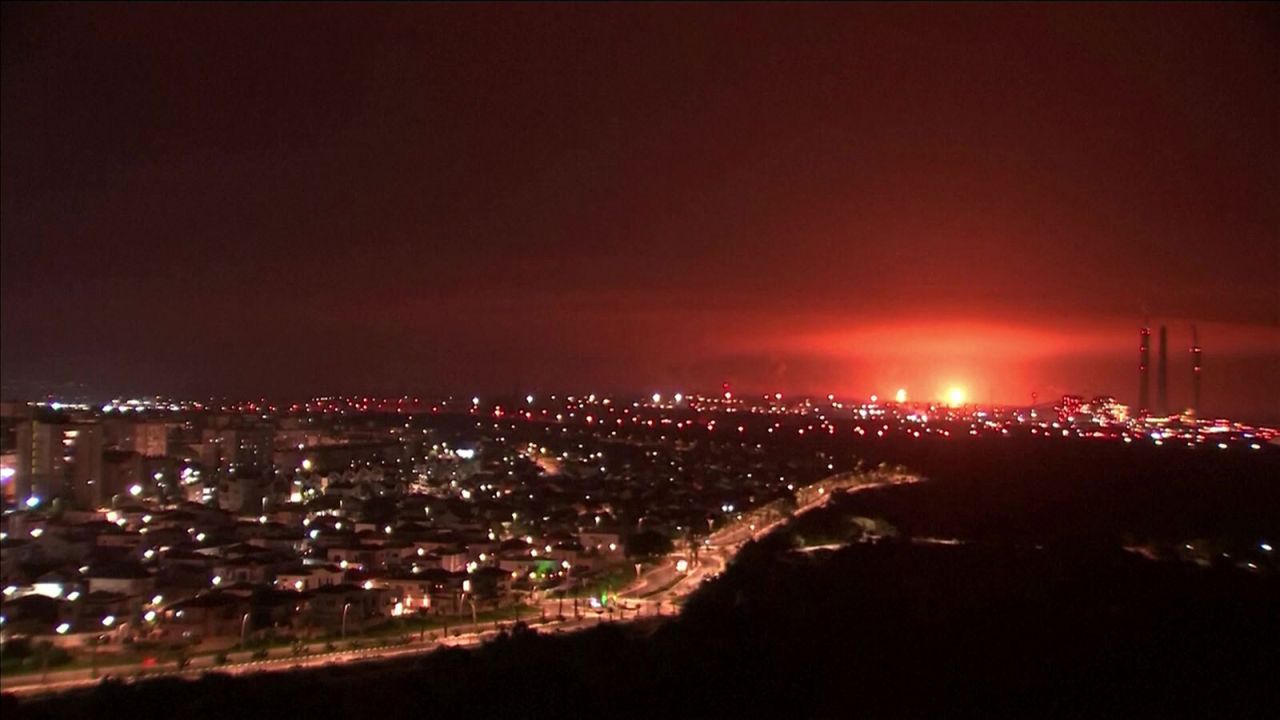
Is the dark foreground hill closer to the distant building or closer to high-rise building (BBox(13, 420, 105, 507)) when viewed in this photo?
high-rise building (BBox(13, 420, 105, 507))

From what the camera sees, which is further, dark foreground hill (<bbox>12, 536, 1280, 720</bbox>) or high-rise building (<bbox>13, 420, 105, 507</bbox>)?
high-rise building (<bbox>13, 420, 105, 507</bbox>)

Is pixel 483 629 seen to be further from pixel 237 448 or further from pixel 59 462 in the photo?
pixel 237 448

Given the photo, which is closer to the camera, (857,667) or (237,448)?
(857,667)

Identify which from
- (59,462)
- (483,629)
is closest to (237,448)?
(59,462)

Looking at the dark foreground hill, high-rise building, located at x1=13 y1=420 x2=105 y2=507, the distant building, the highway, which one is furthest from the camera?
the distant building

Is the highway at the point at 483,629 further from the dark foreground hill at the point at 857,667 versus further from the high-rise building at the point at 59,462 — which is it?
the high-rise building at the point at 59,462

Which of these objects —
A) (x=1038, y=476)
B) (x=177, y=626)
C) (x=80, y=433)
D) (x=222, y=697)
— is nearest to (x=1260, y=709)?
(x=222, y=697)

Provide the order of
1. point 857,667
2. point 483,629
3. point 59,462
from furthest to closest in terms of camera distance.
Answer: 1. point 59,462
2. point 483,629
3. point 857,667

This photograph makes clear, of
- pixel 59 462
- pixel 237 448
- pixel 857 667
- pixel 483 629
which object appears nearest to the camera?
pixel 857 667

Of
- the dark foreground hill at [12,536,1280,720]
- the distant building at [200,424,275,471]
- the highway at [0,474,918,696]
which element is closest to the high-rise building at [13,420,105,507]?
the distant building at [200,424,275,471]

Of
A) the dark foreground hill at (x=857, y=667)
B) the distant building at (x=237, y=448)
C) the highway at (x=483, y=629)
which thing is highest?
the distant building at (x=237, y=448)

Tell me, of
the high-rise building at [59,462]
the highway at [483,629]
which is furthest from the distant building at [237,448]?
the highway at [483,629]
